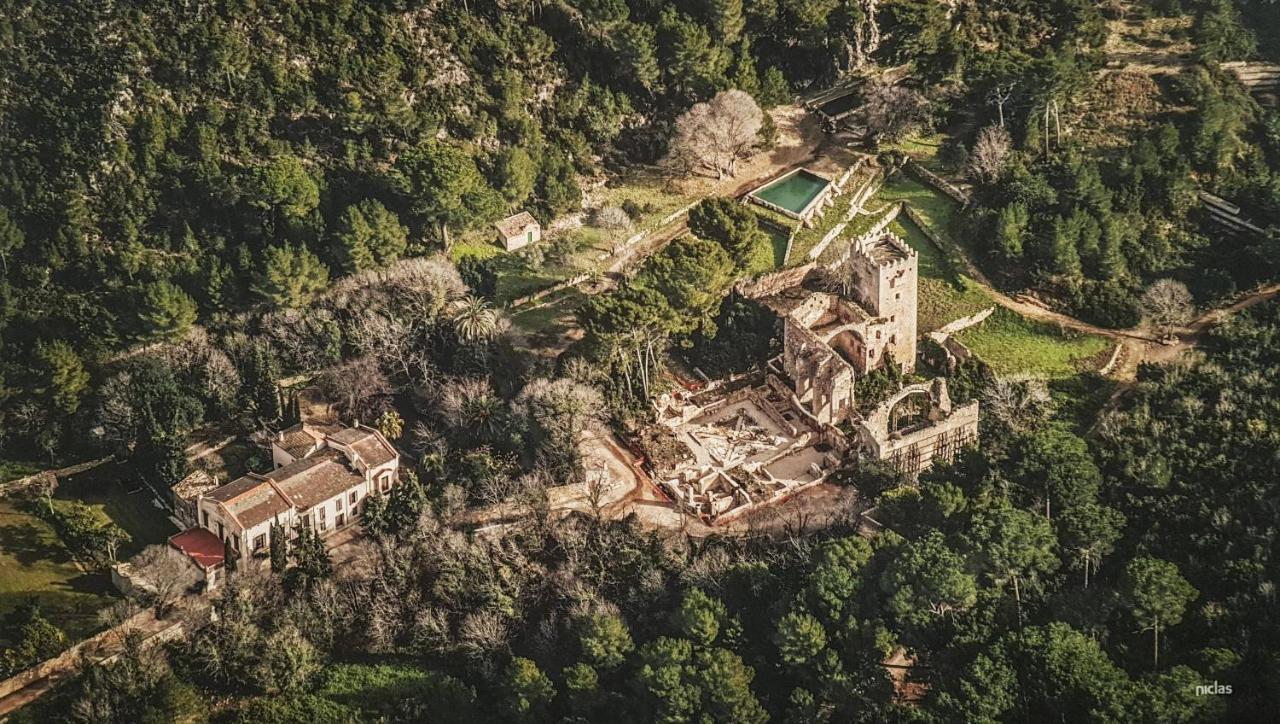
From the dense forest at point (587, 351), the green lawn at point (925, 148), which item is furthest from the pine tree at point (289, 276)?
the green lawn at point (925, 148)

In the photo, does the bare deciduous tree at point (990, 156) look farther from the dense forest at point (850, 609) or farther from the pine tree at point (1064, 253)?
the dense forest at point (850, 609)

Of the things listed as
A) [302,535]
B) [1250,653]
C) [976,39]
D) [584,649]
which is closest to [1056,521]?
[1250,653]

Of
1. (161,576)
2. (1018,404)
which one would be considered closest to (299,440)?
(161,576)

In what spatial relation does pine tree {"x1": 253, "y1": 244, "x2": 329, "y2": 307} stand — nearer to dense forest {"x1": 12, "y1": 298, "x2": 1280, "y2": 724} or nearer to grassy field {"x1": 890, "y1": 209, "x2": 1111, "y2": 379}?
dense forest {"x1": 12, "y1": 298, "x2": 1280, "y2": 724}

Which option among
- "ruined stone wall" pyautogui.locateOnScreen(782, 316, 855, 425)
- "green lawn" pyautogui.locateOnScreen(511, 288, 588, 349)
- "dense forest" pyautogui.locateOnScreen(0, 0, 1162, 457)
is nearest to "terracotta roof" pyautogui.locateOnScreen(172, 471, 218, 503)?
"dense forest" pyautogui.locateOnScreen(0, 0, 1162, 457)

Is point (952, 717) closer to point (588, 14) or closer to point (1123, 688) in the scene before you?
point (1123, 688)
